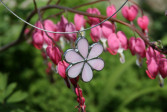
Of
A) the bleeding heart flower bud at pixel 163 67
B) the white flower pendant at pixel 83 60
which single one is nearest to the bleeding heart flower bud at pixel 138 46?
the bleeding heart flower bud at pixel 163 67

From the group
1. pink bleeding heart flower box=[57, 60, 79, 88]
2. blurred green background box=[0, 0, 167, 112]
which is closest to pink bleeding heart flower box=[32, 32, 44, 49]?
pink bleeding heart flower box=[57, 60, 79, 88]

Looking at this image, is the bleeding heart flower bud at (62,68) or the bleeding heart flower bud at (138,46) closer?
the bleeding heart flower bud at (62,68)

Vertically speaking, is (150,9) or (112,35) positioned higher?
(112,35)

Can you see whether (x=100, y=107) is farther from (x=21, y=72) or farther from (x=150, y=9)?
(x=150, y=9)

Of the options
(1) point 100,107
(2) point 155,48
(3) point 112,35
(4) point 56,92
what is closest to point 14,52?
(4) point 56,92

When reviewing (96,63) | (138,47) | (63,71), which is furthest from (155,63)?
(63,71)

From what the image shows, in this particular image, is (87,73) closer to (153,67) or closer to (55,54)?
(55,54)

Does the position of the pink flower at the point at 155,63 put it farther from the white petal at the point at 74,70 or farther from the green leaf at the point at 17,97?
the green leaf at the point at 17,97
